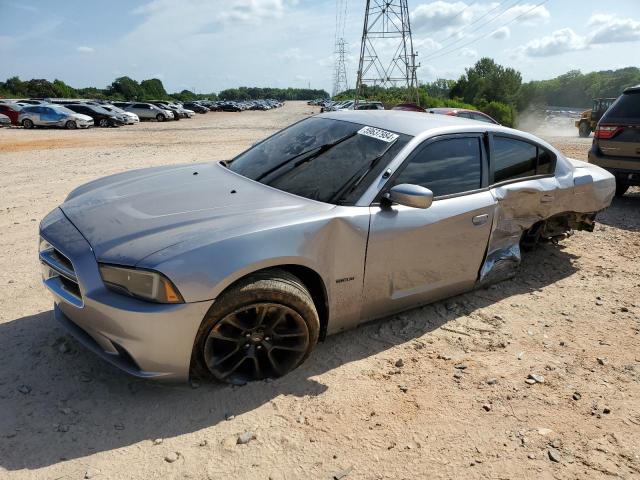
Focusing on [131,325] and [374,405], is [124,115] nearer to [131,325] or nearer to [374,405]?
[131,325]

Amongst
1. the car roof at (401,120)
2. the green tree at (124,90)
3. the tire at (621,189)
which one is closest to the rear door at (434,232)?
the car roof at (401,120)

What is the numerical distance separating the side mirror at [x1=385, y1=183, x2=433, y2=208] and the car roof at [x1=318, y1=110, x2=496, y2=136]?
64 cm

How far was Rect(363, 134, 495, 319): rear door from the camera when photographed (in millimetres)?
3078

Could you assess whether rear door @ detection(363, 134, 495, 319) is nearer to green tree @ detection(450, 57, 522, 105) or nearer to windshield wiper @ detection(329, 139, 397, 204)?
windshield wiper @ detection(329, 139, 397, 204)

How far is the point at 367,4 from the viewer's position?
39.8 meters

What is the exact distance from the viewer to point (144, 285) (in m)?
2.35

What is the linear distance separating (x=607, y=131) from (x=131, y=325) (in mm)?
7531

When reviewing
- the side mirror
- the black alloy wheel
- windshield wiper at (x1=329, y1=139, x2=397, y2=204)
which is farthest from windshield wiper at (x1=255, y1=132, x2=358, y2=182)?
the black alloy wheel

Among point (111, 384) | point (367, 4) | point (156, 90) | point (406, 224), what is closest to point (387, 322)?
point (406, 224)

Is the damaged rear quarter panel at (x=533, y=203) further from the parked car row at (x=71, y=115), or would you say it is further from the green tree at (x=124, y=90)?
the green tree at (x=124, y=90)

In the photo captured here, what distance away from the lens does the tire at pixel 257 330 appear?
2.53 metres

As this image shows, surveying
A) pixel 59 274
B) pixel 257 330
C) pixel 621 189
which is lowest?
pixel 257 330

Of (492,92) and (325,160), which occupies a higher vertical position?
(492,92)

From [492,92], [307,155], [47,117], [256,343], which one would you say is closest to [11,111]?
[47,117]
